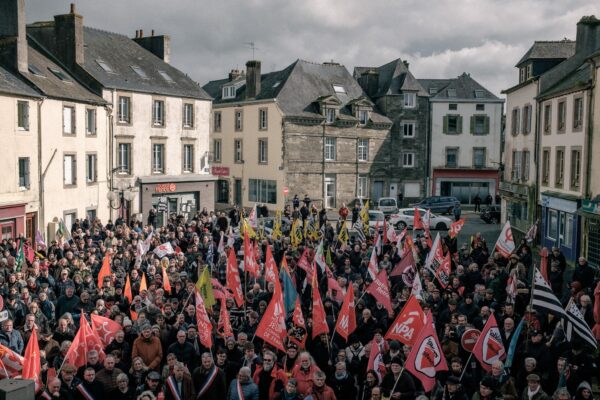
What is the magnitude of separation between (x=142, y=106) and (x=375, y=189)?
20862 millimetres

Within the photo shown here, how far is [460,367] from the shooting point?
9812mm

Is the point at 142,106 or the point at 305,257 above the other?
the point at 142,106

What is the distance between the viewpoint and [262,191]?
47.5 metres

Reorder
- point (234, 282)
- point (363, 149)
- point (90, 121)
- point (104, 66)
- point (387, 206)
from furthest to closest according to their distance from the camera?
1. point (363, 149)
2. point (387, 206)
3. point (104, 66)
4. point (90, 121)
5. point (234, 282)

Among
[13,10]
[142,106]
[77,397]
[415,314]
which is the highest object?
[13,10]

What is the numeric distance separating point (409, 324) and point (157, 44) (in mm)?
34800

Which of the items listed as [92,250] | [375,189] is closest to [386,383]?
[92,250]

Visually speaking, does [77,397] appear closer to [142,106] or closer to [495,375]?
[495,375]

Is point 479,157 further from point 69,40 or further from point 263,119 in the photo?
point 69,40

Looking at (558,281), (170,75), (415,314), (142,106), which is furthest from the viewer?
(170,75)

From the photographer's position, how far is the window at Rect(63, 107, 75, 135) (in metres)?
30.5

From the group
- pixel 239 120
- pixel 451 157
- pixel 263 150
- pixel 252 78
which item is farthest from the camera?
pixel 451 157

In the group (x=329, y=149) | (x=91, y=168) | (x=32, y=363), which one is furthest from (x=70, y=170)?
(x=32, y=363)

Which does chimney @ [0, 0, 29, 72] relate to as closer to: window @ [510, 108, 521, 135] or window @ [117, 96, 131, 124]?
window @ [117, 96, 131, 124]
